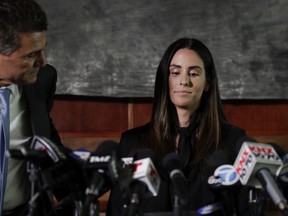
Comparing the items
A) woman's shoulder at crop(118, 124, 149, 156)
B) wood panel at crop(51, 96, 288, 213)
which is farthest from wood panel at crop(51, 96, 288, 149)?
woman's shoulder at crop(118, 124, 149, 156)

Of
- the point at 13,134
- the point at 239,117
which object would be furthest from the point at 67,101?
the point at 13,134

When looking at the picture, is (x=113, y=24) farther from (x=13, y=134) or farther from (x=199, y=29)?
(x=13, y=134)

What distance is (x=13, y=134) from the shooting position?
4.52 ft

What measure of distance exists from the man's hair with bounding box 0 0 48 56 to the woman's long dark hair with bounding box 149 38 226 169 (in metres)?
0.62

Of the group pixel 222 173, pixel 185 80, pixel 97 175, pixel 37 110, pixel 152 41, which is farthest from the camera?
pixel 152 41

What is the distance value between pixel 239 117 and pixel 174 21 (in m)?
0.46

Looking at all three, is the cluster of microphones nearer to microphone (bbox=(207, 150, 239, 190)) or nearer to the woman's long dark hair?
microphone (bbox=(207, 150, 239, 190))

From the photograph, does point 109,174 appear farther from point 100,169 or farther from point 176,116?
point 176,116

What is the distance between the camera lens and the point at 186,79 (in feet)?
5.79

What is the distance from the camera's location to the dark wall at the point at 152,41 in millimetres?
2182

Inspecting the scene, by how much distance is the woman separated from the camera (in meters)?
1.74

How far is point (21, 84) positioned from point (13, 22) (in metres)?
0.18

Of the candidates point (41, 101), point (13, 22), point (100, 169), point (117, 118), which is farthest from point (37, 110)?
point (117, 118)

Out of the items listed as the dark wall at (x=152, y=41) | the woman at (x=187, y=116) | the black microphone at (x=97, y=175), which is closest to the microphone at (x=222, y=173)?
the black microphone at (x=97, y=175)
